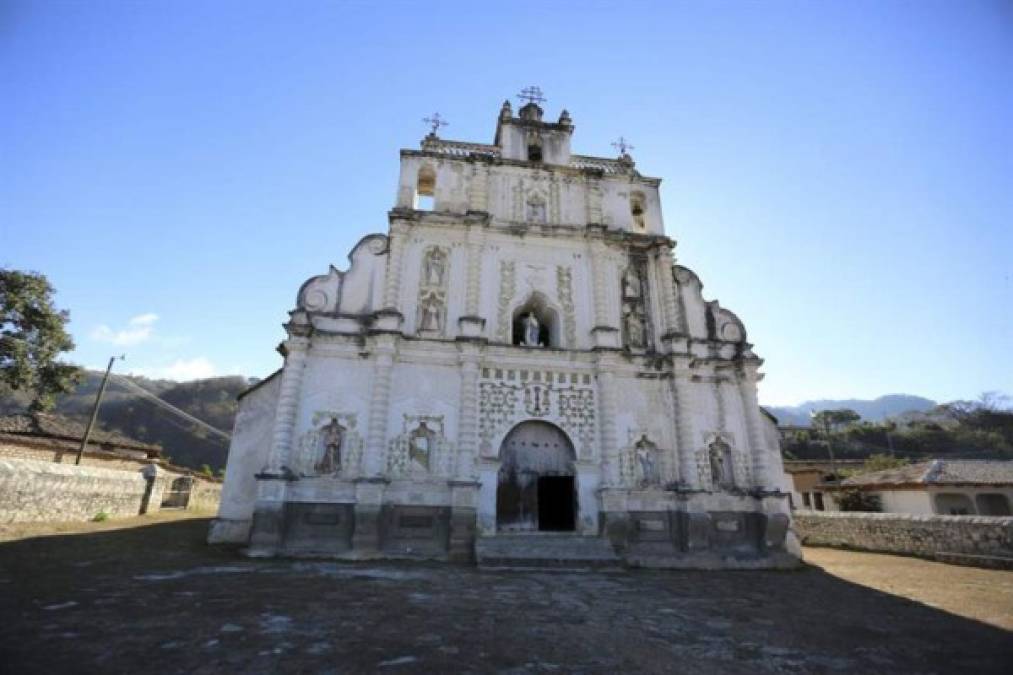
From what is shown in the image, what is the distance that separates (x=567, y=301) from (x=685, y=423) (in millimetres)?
5812

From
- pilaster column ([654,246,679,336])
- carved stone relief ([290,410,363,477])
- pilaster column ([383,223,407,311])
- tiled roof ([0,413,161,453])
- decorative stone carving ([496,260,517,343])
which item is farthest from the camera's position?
tiled roof ([0,413,161,453])

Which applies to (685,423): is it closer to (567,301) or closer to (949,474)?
(567,301)

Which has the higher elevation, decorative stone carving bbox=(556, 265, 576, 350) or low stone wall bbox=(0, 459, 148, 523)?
decorative stone carving bbox=(556, 265, 576, 350)

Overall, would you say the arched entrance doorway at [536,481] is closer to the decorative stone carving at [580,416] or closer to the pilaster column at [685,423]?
the decorative stone carving at [580,416]

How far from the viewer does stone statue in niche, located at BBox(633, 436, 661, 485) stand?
→ 15508mm

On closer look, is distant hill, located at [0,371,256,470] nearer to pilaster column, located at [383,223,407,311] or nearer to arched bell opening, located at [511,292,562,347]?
pilaster column, located at [383,223,407,311]

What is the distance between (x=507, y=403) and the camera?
15.7 metres

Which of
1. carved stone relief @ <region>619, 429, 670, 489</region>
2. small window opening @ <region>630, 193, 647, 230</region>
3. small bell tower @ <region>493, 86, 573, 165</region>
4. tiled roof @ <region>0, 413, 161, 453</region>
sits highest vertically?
small bell tower @ <region>493, 86, 573, 165</region>

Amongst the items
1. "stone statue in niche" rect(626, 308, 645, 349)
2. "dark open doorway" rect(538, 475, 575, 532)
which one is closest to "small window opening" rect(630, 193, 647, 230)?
"stone statue in niche" rect(626, 308, 645, 349)

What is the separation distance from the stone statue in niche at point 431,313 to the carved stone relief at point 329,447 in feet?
12.5

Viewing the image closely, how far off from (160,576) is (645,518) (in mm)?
12397

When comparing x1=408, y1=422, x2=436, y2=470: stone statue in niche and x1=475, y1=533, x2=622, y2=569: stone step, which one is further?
x1=408, y1=422, x2=436, y2=470: stone statue in niche

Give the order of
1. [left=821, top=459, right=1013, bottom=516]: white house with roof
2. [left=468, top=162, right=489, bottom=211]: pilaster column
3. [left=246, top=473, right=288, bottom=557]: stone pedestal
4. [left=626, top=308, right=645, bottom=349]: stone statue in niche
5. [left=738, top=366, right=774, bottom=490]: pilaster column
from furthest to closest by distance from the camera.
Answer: [left=821, top=459, right=1013, bottom=516]: white house with roof → [left=468, top=162, right=489, bottom=211]: pilaster column → [left=626, top=308, right=645, bottom=349]: stone statue in niche → [left=738, top=366, right=774, bottom=490]: pilaster column → [left=246, top=473, right=288, bottom=557]: stone pedestal

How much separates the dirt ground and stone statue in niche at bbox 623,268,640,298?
9650mm
